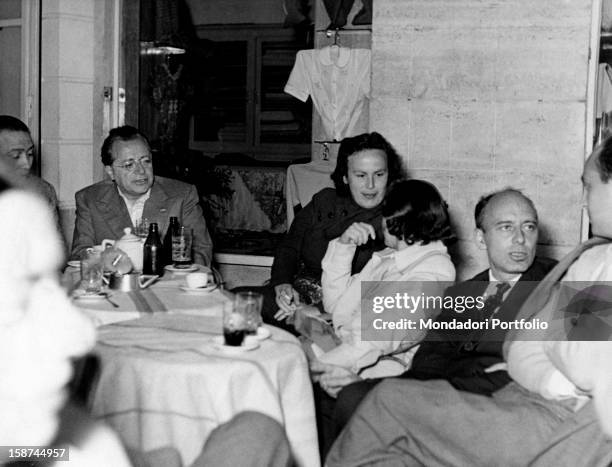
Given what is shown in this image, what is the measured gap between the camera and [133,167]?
3.86m

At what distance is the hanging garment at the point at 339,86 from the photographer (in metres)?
5.42

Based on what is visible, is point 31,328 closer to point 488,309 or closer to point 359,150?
point 488,309

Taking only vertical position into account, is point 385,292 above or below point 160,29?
below

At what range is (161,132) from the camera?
6.58 metres

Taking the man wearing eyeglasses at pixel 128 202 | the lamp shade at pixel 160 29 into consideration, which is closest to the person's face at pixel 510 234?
the man wearing eyeglasses at pixel 128 202

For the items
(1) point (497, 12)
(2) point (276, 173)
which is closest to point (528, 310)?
(1) point (497, 12)

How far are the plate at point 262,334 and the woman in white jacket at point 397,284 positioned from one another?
1.67 feet

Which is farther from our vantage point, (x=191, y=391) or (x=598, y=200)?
(x=598, y=200)

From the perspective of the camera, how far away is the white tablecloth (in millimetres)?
2064

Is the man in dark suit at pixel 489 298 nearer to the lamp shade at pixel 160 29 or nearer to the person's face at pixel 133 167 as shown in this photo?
the person's face at pixel 133 167

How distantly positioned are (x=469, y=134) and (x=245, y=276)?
2.21 m

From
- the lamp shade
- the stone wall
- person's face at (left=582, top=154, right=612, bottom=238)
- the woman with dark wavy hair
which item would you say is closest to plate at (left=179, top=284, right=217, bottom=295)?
the woman with dark wavy hair

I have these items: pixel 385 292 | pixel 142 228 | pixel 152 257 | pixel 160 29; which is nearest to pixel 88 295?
pixel 152 257

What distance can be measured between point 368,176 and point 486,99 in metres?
1.12
